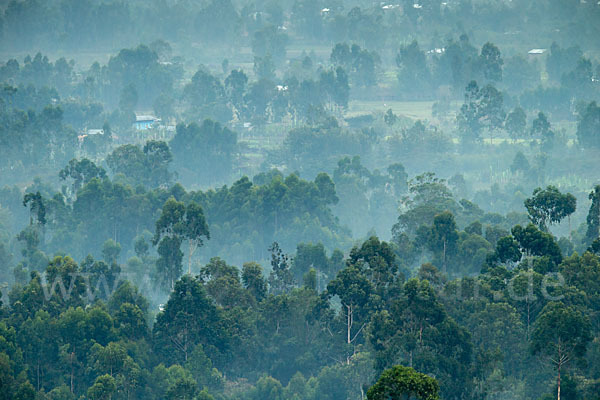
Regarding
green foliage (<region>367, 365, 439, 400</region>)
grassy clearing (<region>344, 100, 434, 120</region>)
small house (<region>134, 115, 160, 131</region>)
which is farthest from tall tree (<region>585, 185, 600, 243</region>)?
small house (<region>134, 115, 160, 131</region>)

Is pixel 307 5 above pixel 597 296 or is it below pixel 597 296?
above

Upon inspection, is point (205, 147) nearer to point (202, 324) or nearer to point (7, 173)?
point (7, 173)

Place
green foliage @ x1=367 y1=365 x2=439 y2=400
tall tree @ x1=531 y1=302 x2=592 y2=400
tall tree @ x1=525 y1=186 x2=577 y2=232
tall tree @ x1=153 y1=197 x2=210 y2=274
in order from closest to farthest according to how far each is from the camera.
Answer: green foliage @ x1=367 y1=365 x2=439 y2=400
tall tree @ x1=531 y1=302 x2=592 y2=400
tall tree @ x1=525 y1=186 x2=577 y2=232
tall tree @ x1=153 y1=197 x2=210 y2=274

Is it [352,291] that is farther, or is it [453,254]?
[453,254]

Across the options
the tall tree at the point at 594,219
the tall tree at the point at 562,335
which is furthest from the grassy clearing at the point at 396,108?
the tall tree at the point at 562,335

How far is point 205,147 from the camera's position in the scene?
9312 cm

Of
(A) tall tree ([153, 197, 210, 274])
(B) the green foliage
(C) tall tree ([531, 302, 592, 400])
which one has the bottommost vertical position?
(C) tall tree ([531, 302, 592, 400])

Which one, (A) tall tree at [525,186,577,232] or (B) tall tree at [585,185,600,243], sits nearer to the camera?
(A) tall tree at [525,186,577,232]

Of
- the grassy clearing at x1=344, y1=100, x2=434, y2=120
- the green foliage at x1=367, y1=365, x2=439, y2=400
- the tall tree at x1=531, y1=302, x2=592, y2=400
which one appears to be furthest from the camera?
the grassy clearing at x1=344, y1=100, x2=434, y2=120

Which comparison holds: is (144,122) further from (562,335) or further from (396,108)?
(562,335)

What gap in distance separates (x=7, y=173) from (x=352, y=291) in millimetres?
55380

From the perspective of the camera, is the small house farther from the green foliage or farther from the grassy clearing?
the green foliage

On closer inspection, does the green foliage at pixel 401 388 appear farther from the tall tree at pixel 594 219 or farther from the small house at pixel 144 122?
the small house at pixel 144 122

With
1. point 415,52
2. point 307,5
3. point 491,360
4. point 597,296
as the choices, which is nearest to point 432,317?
point 491,360
